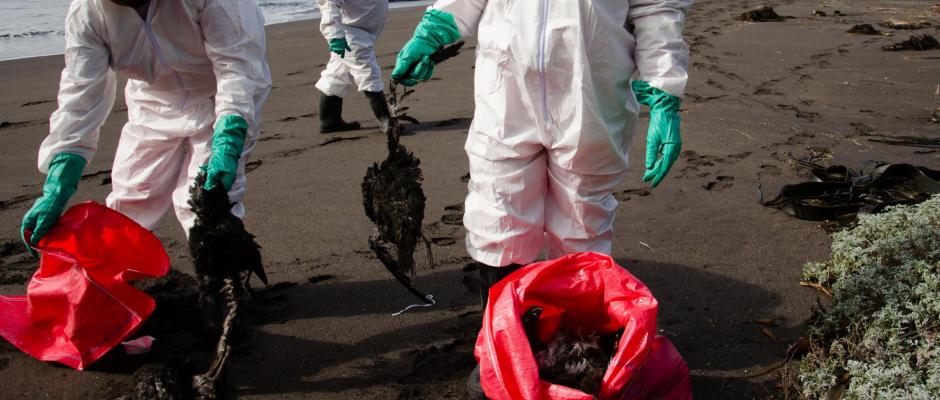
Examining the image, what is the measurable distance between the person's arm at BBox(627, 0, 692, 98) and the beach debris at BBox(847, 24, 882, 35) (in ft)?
25.8

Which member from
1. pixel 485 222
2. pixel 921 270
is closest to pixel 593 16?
pixel 485 222

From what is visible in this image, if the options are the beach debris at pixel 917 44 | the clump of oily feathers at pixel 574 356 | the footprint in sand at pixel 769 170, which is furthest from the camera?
the beach debris at pixel 917 44

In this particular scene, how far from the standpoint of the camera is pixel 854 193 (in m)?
4.16

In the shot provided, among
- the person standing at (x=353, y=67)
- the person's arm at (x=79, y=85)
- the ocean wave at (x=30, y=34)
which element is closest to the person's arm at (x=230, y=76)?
the person's arm at (x=79, y=85)

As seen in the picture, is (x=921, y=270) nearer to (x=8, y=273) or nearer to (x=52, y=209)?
(x=52, y=209)

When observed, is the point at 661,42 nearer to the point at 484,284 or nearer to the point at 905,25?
the point at 484,284

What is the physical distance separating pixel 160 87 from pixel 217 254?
0.74 metres

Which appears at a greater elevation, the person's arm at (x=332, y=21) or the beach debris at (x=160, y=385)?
the person's arm at (x=332, y=21)

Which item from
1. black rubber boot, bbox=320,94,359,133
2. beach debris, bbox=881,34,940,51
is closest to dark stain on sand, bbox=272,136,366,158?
black rubber boot, bbox=320,94,359,133

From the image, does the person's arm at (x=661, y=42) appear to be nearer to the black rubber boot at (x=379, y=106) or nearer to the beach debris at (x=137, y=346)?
the beach debris at (x=137, y=346)

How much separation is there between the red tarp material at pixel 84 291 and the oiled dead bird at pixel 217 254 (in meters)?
0.24

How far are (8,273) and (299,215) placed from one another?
1.42m

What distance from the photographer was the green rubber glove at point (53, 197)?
2828 millimetres

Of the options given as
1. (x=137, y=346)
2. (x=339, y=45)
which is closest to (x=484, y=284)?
(x=137, y=346)
